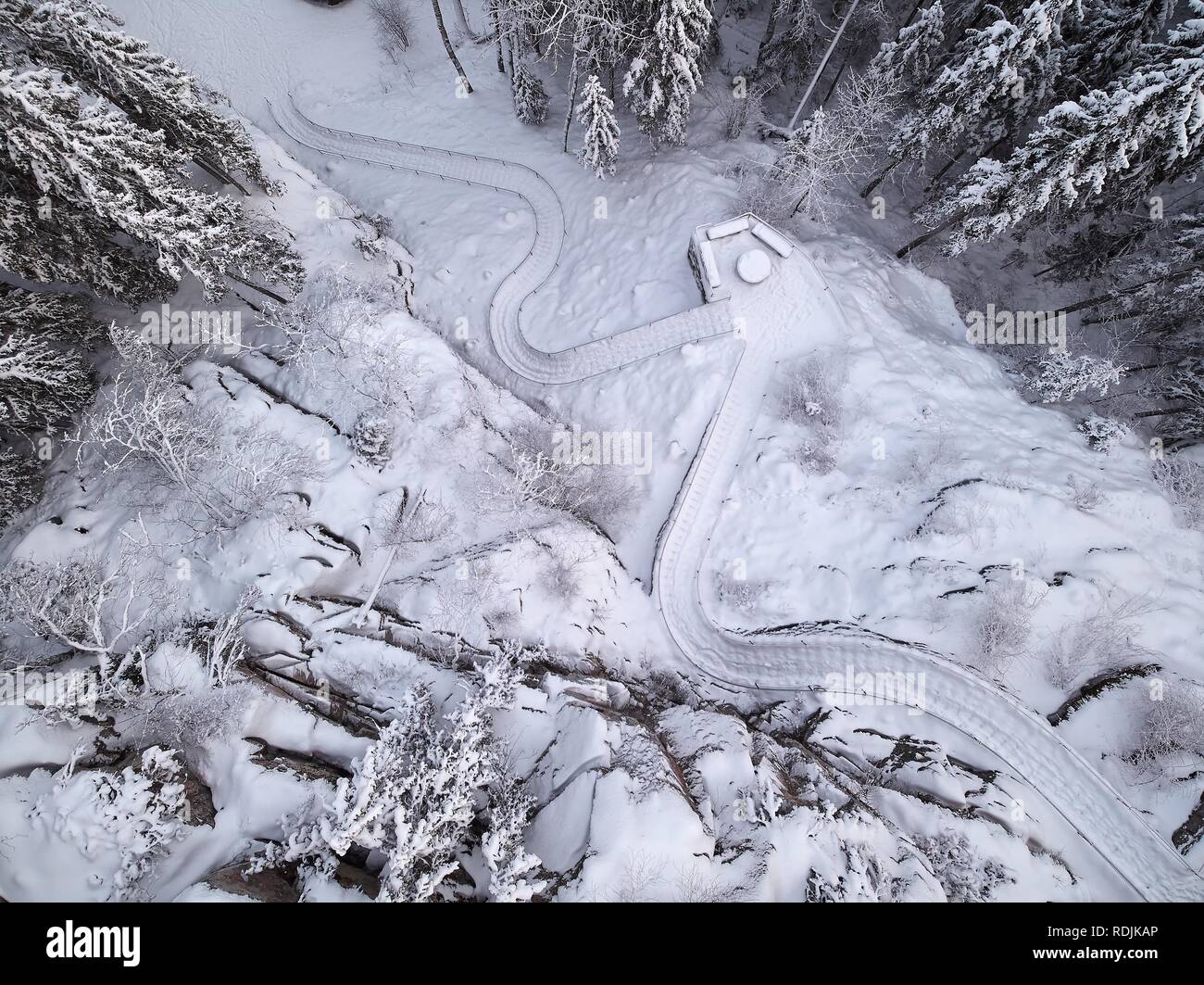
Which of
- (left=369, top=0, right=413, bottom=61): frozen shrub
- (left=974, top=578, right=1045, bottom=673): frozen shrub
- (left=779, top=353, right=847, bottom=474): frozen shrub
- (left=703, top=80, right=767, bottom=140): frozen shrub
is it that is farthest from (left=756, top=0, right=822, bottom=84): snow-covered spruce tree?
(left=974, top=578, right=1045, bottom=673): frozen shrub

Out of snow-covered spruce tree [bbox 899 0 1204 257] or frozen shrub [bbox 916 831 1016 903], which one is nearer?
frozen shrub [bbox 916 831 1016 903]

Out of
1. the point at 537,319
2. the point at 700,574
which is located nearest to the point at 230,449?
the point at 537,319

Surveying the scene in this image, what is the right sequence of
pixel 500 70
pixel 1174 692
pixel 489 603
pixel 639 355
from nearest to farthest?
1. pixel 1174 692
2. pixel 489 603
3. pixel 639 355
4. pixel 500 70

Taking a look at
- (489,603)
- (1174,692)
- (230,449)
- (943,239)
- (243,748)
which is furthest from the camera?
(943,239)

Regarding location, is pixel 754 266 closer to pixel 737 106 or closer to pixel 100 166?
pixel 737 106

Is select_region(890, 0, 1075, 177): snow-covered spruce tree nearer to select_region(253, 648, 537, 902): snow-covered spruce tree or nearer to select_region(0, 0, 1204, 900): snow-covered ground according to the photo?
select_region(0, 0, 1204, 900): snow-covered ground
